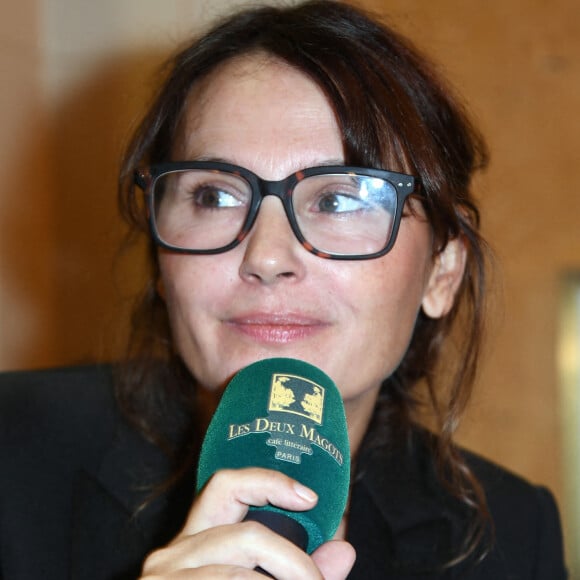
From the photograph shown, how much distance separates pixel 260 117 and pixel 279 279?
0.26 meters

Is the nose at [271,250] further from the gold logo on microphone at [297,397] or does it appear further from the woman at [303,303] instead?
the gold logo on microphone at [297,397]

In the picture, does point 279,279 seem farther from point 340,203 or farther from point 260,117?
point 260,117

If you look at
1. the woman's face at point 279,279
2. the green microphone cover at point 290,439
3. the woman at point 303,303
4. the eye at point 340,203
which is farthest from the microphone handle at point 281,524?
the eye at point 340,203

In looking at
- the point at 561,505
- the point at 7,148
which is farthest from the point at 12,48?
the point at 561,505

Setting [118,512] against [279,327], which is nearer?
[279,327]

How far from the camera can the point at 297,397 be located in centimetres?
104

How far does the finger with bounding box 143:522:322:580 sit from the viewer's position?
0.89 metres

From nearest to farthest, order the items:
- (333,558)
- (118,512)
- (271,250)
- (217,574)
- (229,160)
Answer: (217,574) → (333,558) → (271,250) → (229,160) → (118,512)

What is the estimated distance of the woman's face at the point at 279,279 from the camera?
4.51 feet

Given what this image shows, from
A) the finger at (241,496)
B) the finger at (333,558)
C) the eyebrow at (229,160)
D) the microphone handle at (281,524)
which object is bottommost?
the finger at (333,558)

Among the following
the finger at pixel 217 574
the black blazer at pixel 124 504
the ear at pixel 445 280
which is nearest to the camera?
the finger at pixel 217 574

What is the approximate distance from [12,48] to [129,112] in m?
0.35

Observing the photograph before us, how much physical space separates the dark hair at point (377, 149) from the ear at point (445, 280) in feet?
0.07

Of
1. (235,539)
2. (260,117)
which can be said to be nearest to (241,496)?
(235,539)
